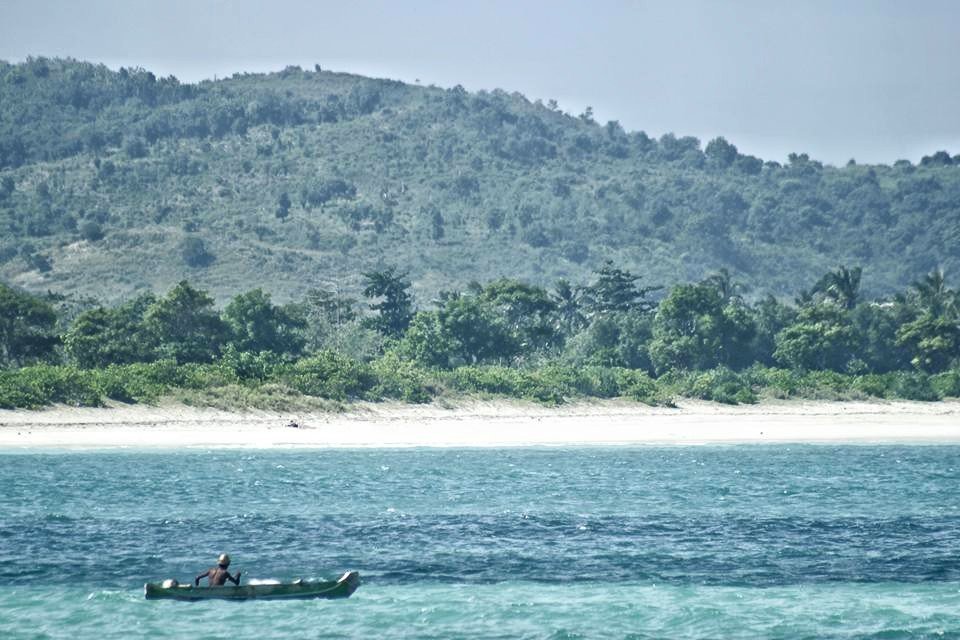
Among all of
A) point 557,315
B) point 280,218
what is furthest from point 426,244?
point 557,315

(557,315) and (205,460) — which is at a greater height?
(557,315)

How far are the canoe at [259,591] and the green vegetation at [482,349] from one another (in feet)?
119

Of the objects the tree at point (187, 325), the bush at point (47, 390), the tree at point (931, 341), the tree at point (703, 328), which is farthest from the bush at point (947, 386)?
the bush at point (47, 390)

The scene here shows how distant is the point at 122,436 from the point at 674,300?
44.2 meters

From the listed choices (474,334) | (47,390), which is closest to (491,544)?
(47,390)

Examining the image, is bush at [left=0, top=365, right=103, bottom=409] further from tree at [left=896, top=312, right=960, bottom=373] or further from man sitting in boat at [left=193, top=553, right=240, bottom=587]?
tree at [left=896, top=312, right=960, bottom=373]

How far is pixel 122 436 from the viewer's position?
61.9 meters

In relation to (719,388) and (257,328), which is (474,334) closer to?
(257,328)

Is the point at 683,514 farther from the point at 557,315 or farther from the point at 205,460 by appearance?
the point at 557,315

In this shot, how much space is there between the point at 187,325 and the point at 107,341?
600 centimetres

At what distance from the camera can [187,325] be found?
274 ft

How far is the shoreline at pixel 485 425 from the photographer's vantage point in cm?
6162

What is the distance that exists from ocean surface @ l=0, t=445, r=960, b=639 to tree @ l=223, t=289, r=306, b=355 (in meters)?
25.2

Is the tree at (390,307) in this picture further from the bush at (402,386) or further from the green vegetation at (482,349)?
the bush at (402,386)
